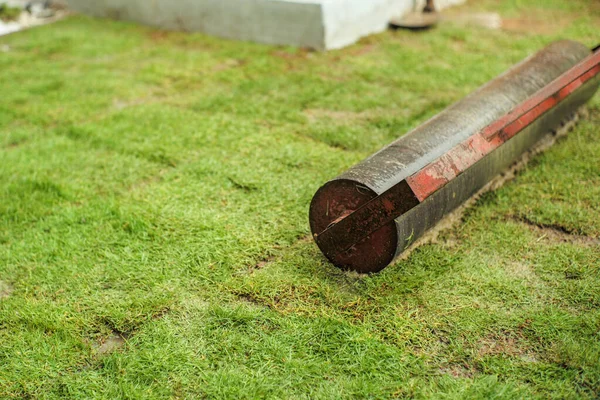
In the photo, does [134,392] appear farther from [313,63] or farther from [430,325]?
[313,63]

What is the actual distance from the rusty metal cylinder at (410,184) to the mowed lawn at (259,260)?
0.68ft

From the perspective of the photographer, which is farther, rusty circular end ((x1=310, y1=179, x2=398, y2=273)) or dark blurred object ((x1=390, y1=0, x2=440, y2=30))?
dark blurred object ((x1=390, y1=0, x2=440, y2=30))

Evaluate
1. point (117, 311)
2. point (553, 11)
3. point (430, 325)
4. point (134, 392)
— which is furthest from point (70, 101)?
point (553, 11)

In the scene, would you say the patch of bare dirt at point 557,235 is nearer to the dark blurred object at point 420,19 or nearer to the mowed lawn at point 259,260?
the mowed lawn at point 259,260

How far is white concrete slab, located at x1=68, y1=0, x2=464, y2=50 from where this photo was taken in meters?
6.53

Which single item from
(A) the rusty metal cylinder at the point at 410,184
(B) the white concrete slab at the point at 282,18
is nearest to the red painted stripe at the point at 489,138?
(A) the rusty metal cylinder at the point at 410,184

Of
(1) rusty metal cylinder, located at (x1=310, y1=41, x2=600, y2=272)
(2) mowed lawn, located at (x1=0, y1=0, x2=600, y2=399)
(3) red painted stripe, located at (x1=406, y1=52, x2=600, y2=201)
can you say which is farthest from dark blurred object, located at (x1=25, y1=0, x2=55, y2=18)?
(3) red painted stripe, located at (x1=406, y1=52, x2=600, y2=201)

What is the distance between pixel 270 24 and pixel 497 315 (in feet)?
16.0

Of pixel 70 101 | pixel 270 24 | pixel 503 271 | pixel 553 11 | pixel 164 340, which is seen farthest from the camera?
pixel 553 11

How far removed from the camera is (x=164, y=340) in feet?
9.36

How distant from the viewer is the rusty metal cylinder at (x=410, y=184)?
9.12 ft

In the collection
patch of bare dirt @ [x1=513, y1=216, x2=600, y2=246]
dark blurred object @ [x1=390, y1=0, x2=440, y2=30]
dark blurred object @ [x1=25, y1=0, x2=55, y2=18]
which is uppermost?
dark blurred object @ [x1=25, y1=0, x2=55, y2=18]

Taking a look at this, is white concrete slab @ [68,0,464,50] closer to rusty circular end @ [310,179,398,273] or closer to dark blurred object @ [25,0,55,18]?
dark blurred object @ [25,0,55,18]

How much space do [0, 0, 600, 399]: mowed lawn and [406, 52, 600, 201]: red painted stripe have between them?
691 millimetres
